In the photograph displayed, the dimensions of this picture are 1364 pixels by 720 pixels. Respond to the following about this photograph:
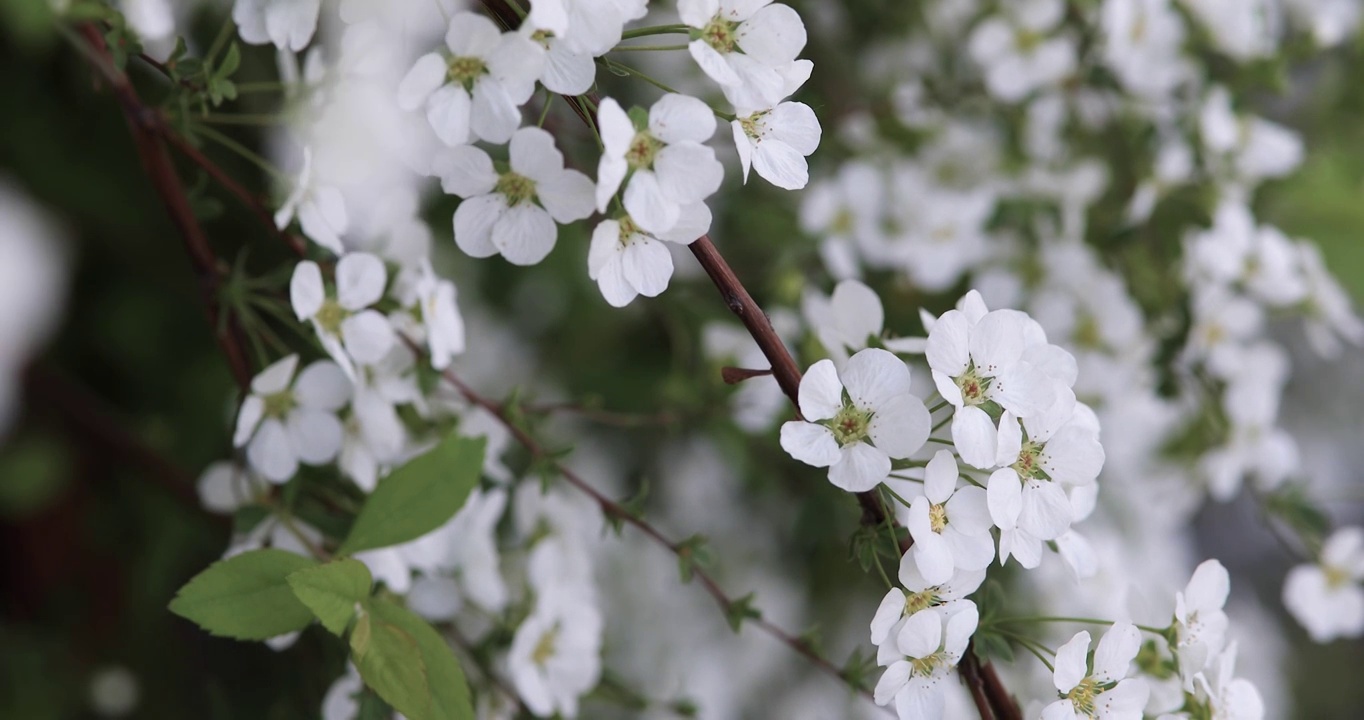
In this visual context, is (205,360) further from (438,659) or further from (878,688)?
(878,688)

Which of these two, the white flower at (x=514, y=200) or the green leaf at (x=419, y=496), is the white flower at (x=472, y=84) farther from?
the green leaf at (x=419, y=496)

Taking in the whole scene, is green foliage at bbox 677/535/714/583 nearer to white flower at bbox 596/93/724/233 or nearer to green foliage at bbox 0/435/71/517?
white flower at bbox 596/93/724/233

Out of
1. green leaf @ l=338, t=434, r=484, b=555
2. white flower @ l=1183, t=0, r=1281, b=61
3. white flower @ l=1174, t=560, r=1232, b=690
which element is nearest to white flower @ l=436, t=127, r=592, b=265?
green leaf @ l=338, t=434, r=484, b=555

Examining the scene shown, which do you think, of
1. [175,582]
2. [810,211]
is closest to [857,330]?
[810,211]

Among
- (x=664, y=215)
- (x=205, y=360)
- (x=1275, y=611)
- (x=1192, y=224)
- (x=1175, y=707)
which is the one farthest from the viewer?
(x=1275, y=611)

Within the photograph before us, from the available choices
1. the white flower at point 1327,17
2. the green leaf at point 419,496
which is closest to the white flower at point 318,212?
the green leaf at point 419,496

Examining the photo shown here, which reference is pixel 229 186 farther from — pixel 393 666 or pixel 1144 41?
pixel 1144 41

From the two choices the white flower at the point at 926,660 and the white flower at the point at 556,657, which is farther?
the white flower at the point at 556,657
